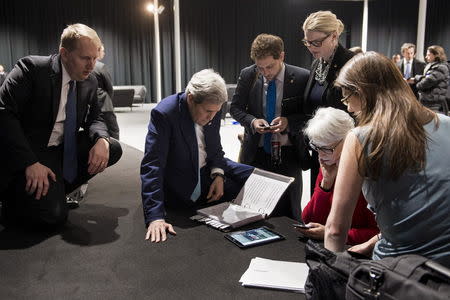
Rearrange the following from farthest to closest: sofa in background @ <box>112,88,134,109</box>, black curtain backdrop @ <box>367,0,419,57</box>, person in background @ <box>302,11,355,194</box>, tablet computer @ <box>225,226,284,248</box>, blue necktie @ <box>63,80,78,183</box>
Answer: black curtain backdrop @ <box>367,0,419,57</box> < sofa in background @ <box>112,88,134,109</box> < blue necktie @ <box>63,80,78,183</box> < person in background @ <box>302,11,355,194</box> < tablet computer @ <box>225,226,284,248</box>

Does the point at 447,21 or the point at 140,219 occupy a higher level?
the point at 447,21

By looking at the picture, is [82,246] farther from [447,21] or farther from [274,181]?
[447,21]

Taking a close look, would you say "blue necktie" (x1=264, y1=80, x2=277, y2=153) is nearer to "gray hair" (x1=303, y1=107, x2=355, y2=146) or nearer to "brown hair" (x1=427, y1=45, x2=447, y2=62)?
"gray hair" (x1=303, y1=107, x2=355, y2=146)

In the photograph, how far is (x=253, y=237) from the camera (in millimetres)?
2000

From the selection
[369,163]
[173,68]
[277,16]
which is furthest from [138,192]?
[277,16]

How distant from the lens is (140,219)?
2.41 metres

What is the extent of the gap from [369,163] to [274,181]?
1.02 m

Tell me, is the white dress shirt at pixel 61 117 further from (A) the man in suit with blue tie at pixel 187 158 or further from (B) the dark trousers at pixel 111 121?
(B) the dark trousers at pixel 111 121

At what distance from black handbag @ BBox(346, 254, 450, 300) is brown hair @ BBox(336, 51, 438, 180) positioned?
11.2 inches

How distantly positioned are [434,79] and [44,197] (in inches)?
228

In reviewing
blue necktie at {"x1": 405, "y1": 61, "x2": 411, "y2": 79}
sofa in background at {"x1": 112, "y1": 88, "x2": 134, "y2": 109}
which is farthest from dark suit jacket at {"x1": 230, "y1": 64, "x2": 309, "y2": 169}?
sofa in background at {"x1": 112, "y1": 88, "x2": 134, "y2": 109}

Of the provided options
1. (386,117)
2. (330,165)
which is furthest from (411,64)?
(386,117)

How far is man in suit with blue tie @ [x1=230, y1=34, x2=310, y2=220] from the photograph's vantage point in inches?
105

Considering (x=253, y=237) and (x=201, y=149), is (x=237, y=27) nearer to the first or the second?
(x=201, y=149)
